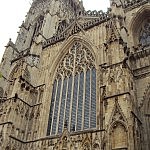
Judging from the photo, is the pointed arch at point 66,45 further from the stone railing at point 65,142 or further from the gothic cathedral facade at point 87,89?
the stone railing at point 65,142

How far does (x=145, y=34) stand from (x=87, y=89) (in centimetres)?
557

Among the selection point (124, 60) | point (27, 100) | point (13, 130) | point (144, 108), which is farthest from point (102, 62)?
point (13, 130)

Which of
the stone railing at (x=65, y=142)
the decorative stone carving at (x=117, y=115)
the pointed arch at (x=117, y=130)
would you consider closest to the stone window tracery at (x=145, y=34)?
the decorative stone carving at (x=117, y=115)

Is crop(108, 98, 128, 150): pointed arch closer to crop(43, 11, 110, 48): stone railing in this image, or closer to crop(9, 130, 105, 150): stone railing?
crop(9, 130, 105, 150): stone railing

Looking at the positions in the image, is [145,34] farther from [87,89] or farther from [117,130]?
[117,130]

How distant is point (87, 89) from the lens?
15.6 meters

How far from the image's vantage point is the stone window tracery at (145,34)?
16.5 metres

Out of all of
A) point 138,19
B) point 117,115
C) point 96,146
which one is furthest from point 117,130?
point 138,19

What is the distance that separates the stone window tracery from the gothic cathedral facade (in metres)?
0.05

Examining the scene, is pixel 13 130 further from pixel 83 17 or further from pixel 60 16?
pixel 60 16

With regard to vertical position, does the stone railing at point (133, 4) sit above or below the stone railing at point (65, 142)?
above

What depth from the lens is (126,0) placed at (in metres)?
19.7

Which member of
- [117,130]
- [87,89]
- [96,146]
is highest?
[87,89]

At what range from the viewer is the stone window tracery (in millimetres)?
16531
